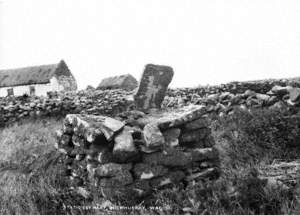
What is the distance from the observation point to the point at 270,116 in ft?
22.6

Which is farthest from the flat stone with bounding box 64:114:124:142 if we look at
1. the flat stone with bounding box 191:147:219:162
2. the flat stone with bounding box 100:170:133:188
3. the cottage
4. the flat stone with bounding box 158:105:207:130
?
the cottage

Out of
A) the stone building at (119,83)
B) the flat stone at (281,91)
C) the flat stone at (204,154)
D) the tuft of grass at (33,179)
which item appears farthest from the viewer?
the stone building at (119,83)

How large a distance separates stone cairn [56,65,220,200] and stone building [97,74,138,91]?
122 feet

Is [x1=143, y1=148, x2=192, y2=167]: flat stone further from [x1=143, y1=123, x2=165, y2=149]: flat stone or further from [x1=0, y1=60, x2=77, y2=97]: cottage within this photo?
[x1=0, y1=60, x2=77, y2=97]: cottage

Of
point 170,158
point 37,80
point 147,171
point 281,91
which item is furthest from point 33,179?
point 37,80

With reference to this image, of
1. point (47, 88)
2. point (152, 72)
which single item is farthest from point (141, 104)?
point (47, 88)

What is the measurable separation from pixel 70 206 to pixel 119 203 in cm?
97

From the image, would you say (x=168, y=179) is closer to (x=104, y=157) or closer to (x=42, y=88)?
(x=104, y=157)

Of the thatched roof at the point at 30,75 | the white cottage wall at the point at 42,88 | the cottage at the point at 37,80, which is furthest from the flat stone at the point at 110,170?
the thatched roof at the point at 30,75

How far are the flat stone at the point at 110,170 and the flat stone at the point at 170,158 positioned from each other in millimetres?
453

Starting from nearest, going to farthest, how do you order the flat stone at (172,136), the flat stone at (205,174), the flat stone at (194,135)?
the flat stone at (205,174) → the flat stone at (172,136) → the flat stone at (194,135)

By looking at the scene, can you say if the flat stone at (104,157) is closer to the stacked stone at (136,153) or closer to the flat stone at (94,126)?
the stacked stone at (136,153)

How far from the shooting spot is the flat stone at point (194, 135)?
18.0ft

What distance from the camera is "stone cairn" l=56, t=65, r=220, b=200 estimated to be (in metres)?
4.51
